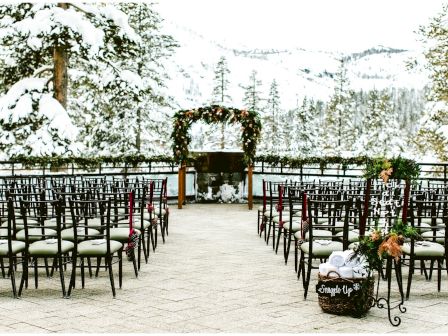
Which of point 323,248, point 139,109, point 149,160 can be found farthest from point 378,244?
point 139,109

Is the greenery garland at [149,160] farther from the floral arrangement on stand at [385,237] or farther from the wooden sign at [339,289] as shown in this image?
the wooden sign at [339,289]

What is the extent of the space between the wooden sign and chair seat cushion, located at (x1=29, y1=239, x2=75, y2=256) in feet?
8.53

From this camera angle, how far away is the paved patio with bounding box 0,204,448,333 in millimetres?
5164

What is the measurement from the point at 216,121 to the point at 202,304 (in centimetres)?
991

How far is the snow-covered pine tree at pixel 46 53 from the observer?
18250 millimetres

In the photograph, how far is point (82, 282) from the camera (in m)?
6.61

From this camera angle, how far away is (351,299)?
5434 millimetres

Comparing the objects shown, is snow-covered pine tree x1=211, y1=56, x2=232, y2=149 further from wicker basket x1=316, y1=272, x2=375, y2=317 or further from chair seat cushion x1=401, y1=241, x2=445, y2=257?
wicker basket x1=316, y1=272, x2=375, y2=317

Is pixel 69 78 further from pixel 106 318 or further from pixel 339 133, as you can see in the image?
pixel 339 133

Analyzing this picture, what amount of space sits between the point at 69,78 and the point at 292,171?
1013 cm

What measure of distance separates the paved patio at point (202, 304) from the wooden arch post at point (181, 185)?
245 inches

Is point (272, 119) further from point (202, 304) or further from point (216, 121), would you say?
point (202, 304)

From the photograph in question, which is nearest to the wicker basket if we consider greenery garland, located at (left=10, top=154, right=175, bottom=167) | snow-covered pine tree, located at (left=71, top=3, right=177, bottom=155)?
greenery garland, located at (left=10, top=154, right=175, bottom=167)

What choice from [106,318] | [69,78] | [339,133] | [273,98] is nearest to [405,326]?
[106,318]
